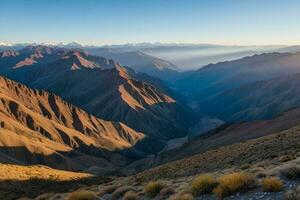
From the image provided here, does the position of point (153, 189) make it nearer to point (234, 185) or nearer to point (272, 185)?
point (234, 185)

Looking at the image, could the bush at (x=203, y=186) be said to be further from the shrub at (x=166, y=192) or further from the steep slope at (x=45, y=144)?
the steep slope at (x=45, y=144)

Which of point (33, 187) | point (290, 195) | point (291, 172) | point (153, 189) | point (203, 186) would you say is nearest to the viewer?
point (290, 195)

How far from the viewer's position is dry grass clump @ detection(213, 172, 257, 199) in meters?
15.2

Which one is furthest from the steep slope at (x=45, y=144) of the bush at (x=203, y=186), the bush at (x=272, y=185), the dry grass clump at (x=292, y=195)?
the dry grass clump at (x=292, y=195)

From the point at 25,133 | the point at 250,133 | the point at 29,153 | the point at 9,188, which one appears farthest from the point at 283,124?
the point at 25,133

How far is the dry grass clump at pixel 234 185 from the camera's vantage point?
15195mm

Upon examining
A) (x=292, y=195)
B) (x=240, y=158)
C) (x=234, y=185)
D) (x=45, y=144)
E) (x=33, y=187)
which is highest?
(x=292, y=195)

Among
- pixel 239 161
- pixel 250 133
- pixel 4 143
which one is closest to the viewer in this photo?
pixel 239 161

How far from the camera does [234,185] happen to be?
15.2 metres

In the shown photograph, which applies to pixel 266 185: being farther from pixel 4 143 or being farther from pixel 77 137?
pixel 77 137

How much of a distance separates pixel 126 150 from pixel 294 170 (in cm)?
18270

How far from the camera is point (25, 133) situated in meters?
158

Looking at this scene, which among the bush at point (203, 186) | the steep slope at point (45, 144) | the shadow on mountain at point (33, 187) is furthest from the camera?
the steep slope at point (45, 144)

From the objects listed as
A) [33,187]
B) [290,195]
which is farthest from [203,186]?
[33,187]
